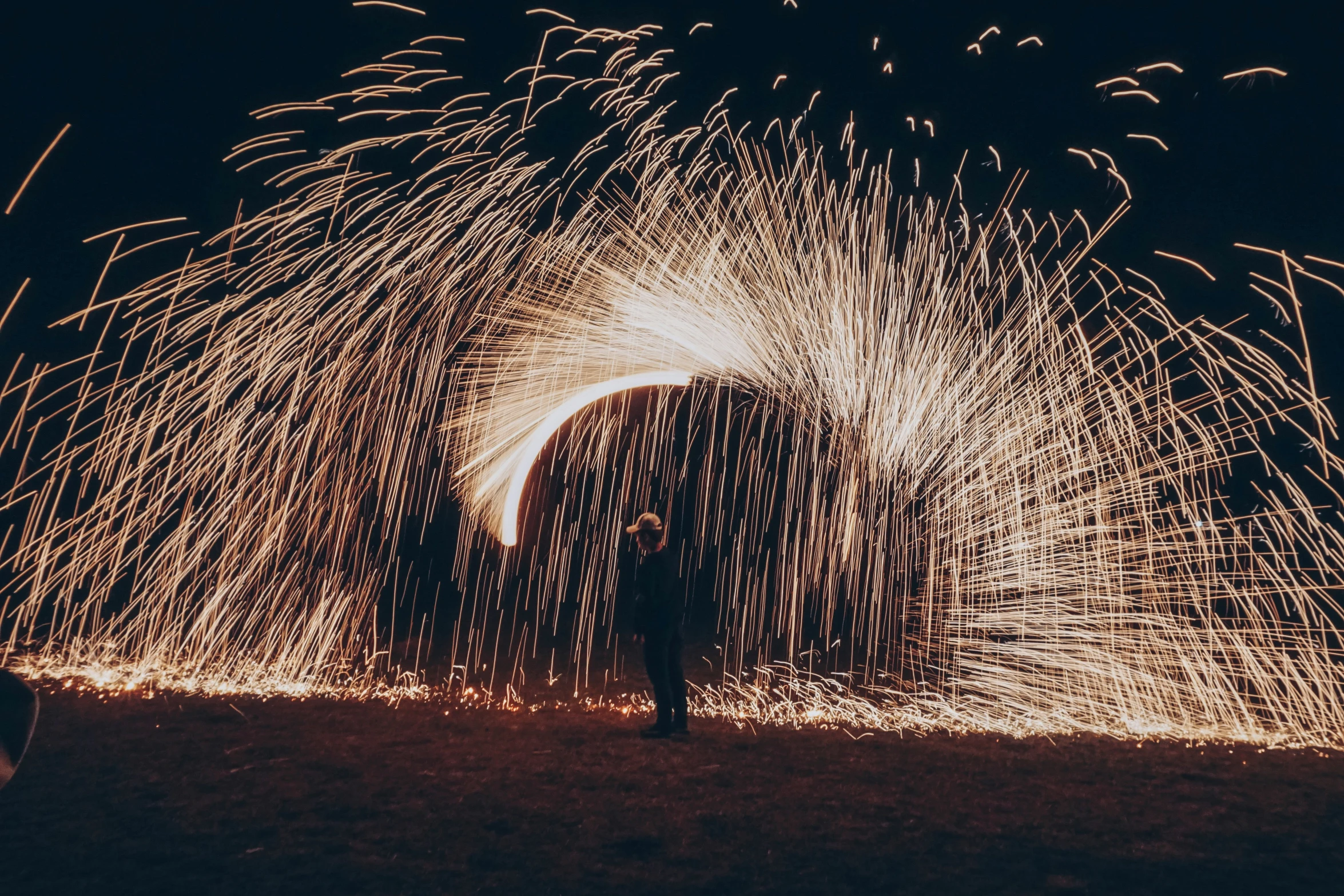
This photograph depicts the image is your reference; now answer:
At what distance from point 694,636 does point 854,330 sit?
14.7 ft

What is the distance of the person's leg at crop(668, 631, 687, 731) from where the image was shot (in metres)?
6.09

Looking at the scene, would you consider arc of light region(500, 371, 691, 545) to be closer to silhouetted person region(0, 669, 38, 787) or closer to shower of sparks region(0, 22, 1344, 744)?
shower of sparks region(0, 22, 1344, 744)

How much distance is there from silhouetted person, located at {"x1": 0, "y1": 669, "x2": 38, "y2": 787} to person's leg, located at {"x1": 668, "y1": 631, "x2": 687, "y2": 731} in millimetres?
4511

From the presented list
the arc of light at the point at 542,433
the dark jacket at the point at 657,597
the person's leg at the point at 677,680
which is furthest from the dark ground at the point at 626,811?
the arc of light at the point at 542,433

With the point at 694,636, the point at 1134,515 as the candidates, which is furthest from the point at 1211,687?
the point at 694,636

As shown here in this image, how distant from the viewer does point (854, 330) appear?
24.8ft

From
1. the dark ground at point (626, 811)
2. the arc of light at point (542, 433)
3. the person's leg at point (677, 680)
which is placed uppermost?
the arc of light at point (542, 433)

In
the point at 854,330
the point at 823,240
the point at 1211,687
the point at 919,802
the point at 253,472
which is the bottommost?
the point at 919,802

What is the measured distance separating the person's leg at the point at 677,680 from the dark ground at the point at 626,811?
0.18 m

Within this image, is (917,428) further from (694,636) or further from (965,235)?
(694,636)

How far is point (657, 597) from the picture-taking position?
5996 millimetres

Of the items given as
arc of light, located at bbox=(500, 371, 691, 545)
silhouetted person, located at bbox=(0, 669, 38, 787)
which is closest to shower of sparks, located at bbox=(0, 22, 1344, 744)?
arc of light, located at bbox=(500, 371, 691, 545)

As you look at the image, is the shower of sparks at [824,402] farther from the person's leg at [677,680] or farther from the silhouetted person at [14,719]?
the silhouetted person at [14,719]

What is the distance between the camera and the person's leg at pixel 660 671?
238 inches
